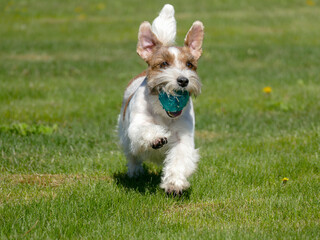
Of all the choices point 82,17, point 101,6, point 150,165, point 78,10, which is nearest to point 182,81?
point 150,165

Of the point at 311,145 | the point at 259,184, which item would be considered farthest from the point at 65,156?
the point at 311,145

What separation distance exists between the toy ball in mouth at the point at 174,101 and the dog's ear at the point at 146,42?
64 cm

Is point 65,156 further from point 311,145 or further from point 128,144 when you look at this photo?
point 311,145

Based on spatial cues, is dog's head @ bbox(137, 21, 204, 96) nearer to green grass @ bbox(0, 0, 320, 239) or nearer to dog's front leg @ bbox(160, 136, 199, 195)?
dog's front leg @ bbox(160, 136, 199, 195)

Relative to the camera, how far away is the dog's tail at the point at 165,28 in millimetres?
6035

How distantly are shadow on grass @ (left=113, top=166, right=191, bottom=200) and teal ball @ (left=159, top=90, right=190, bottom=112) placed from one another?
0.94m

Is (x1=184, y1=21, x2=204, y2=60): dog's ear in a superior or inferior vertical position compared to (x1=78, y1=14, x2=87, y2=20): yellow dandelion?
superior

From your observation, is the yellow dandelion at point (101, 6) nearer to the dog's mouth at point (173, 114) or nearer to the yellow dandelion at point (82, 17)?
the yellow dandelion at point (82, 17)

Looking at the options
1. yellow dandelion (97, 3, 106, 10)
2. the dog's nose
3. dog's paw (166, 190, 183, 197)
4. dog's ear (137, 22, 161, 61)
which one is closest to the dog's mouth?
the dog's nose

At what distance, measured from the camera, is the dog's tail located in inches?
238

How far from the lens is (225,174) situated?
6262 millimetres

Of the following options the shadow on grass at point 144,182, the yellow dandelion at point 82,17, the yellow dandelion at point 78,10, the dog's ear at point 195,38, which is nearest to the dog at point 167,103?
the dog's ear at point 195,38

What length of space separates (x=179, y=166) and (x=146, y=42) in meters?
1.50

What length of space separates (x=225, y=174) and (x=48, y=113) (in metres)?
4.61
